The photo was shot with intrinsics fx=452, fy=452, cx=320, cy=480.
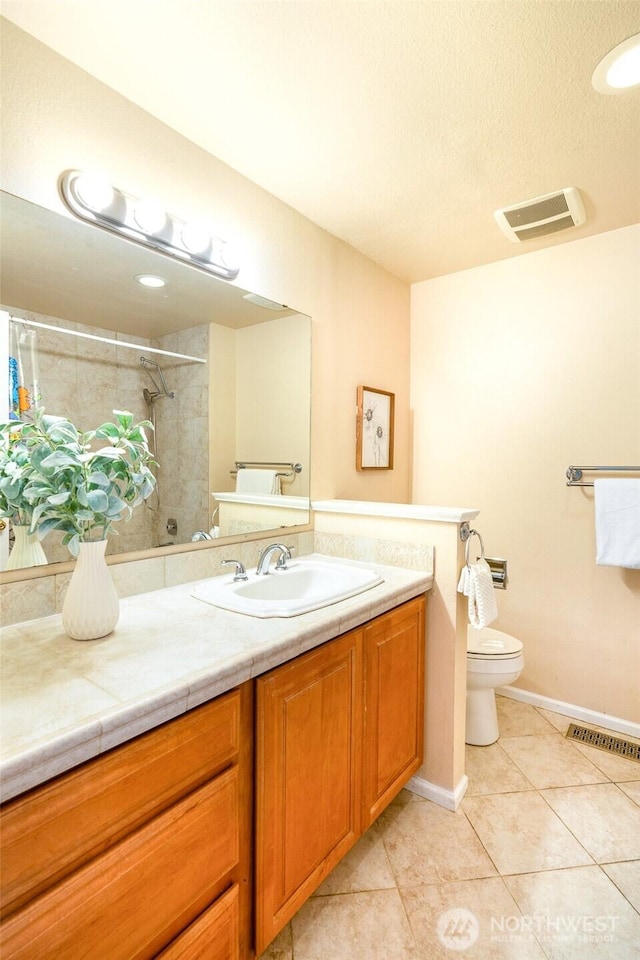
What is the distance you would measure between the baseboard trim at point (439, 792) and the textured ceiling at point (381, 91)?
2.34 m

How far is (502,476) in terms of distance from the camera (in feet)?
8.15

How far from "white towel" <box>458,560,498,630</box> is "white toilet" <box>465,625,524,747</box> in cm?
48

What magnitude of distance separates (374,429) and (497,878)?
72.9 inches

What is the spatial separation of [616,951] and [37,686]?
1.57 meters

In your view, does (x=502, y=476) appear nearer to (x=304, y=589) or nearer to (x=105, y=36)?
(x=304, y=589)

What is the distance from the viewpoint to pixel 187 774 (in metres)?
0.85

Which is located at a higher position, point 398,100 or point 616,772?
point 398,100

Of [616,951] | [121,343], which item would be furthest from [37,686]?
[616,951]

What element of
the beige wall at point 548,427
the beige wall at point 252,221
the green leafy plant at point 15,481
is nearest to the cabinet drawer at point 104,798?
the green leafy plant at point 15,481

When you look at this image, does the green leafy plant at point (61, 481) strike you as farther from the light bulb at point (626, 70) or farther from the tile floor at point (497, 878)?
the light bulb at point (626, 70)

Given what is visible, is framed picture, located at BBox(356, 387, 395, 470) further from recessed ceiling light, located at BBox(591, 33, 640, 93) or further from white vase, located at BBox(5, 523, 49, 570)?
white vase, located at BBox(5, 523, 49, 570)

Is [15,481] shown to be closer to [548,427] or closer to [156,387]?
[156,387]

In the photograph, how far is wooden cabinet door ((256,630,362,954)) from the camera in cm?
102

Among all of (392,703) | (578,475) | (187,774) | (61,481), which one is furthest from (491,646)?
(61,481)
